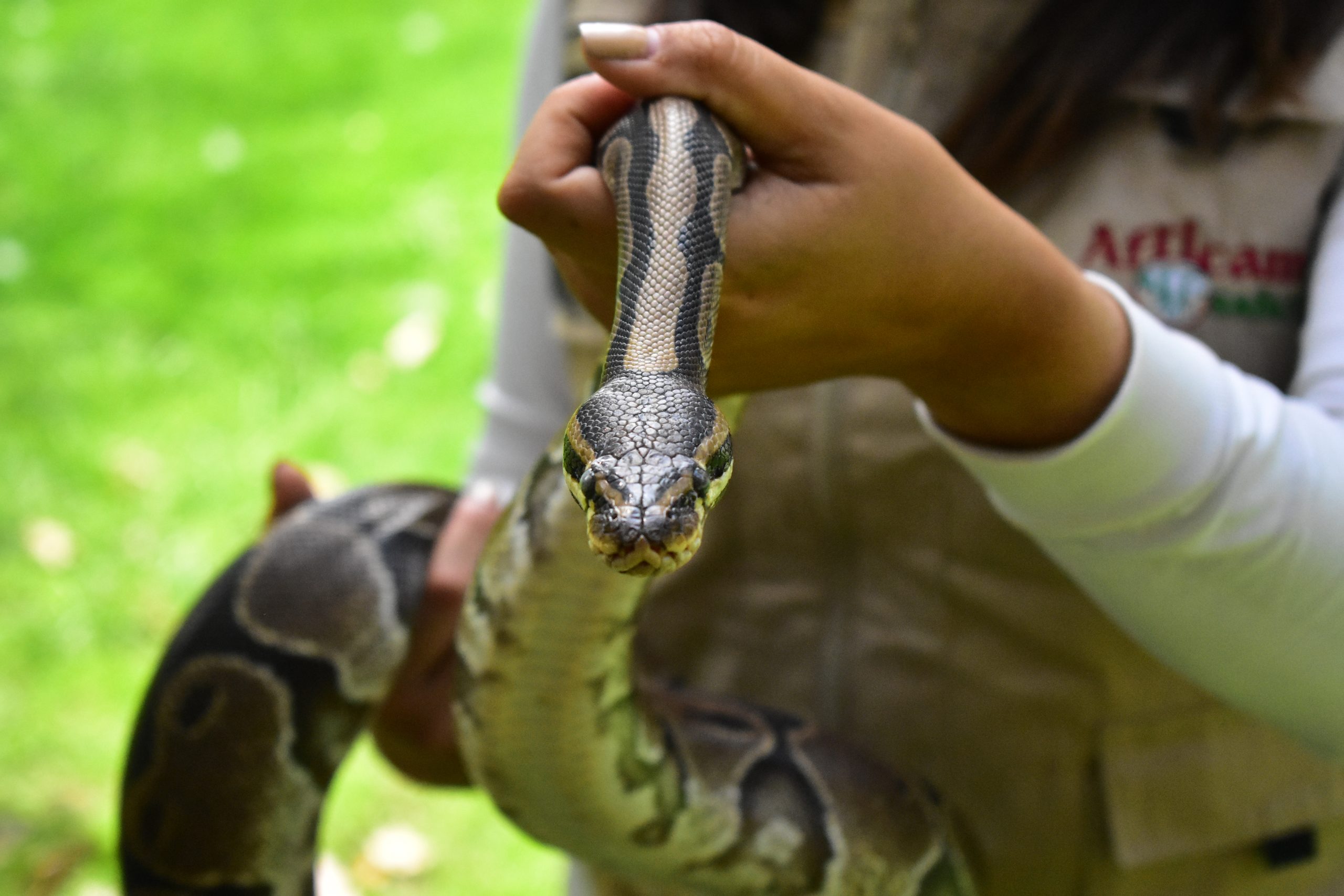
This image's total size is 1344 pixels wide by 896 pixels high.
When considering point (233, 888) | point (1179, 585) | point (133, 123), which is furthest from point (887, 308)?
point (133, 123)

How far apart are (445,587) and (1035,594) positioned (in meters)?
0.86

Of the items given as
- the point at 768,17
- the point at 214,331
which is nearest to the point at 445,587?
the point at 768,17

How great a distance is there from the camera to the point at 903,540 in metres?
1.55

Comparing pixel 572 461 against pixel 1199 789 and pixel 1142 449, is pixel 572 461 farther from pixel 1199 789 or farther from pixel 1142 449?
pixel 1199 789

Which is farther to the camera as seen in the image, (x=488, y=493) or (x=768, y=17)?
(x=488, y=493)

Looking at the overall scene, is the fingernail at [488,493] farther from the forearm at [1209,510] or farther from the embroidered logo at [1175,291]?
the embroidered logo at [1175,291]

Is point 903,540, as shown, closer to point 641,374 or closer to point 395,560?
point 641,374

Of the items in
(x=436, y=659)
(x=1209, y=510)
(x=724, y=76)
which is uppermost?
(x=724, y=76)

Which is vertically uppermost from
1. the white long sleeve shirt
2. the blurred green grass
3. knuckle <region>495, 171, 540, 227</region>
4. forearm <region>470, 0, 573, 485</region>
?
knuckle <region>495, 171, 540, 227</region>

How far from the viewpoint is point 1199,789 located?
147cm

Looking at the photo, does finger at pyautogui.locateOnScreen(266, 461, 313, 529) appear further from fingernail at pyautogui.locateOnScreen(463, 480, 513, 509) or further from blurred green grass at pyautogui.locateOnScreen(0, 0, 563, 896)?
blurred green grass at pyautogui.locateOnScreen(0, 0, 563, 896)

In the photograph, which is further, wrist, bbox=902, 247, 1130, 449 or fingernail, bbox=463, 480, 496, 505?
fingernail, bbox=463, 480, 496, 505

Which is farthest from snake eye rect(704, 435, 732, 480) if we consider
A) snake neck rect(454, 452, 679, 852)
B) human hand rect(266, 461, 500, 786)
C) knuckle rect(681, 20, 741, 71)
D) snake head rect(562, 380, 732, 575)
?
human hand rect(266, 461, 500, 786)

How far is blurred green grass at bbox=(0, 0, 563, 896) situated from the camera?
2957 mm
